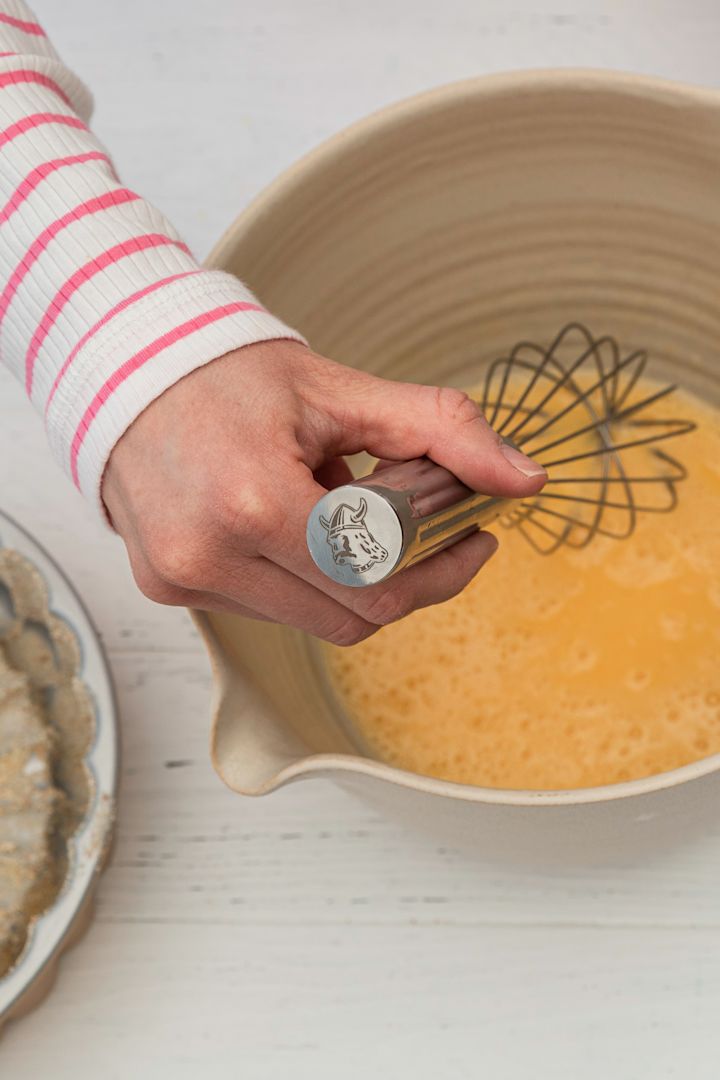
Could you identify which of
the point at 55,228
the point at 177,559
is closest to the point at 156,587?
the point at 177,559

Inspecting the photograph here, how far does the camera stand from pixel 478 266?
585mm

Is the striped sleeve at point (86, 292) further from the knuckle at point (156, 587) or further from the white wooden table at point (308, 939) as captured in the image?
the white wooden table at point (308, 939)

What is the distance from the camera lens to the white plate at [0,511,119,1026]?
20.4 inches

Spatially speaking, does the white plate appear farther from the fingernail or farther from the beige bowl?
the fingernail

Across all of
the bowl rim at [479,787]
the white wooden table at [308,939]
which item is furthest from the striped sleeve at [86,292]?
the white wooden table at [308,939]

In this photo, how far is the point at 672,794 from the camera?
366mm

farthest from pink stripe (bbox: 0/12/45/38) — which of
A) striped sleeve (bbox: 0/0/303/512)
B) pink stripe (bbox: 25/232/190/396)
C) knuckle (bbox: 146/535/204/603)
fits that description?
knuckle (bbox: 146/535/204/603)

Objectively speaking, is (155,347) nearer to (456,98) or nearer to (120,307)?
(120,307)

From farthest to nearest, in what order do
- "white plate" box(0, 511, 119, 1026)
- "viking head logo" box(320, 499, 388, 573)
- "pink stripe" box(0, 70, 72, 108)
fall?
"white plate" box(0, 511, 119, 1026), "pink stripe" box(0, 70, 72, 108), "viking head logo" box(320, 499, 388, 573)

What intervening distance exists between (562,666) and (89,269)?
0.99 feet

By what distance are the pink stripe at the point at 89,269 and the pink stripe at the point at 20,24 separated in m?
0.12

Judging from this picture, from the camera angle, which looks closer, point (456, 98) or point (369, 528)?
point (369, 528)

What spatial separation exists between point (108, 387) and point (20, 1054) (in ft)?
1.19

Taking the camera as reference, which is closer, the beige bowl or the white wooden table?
the beige bowl
